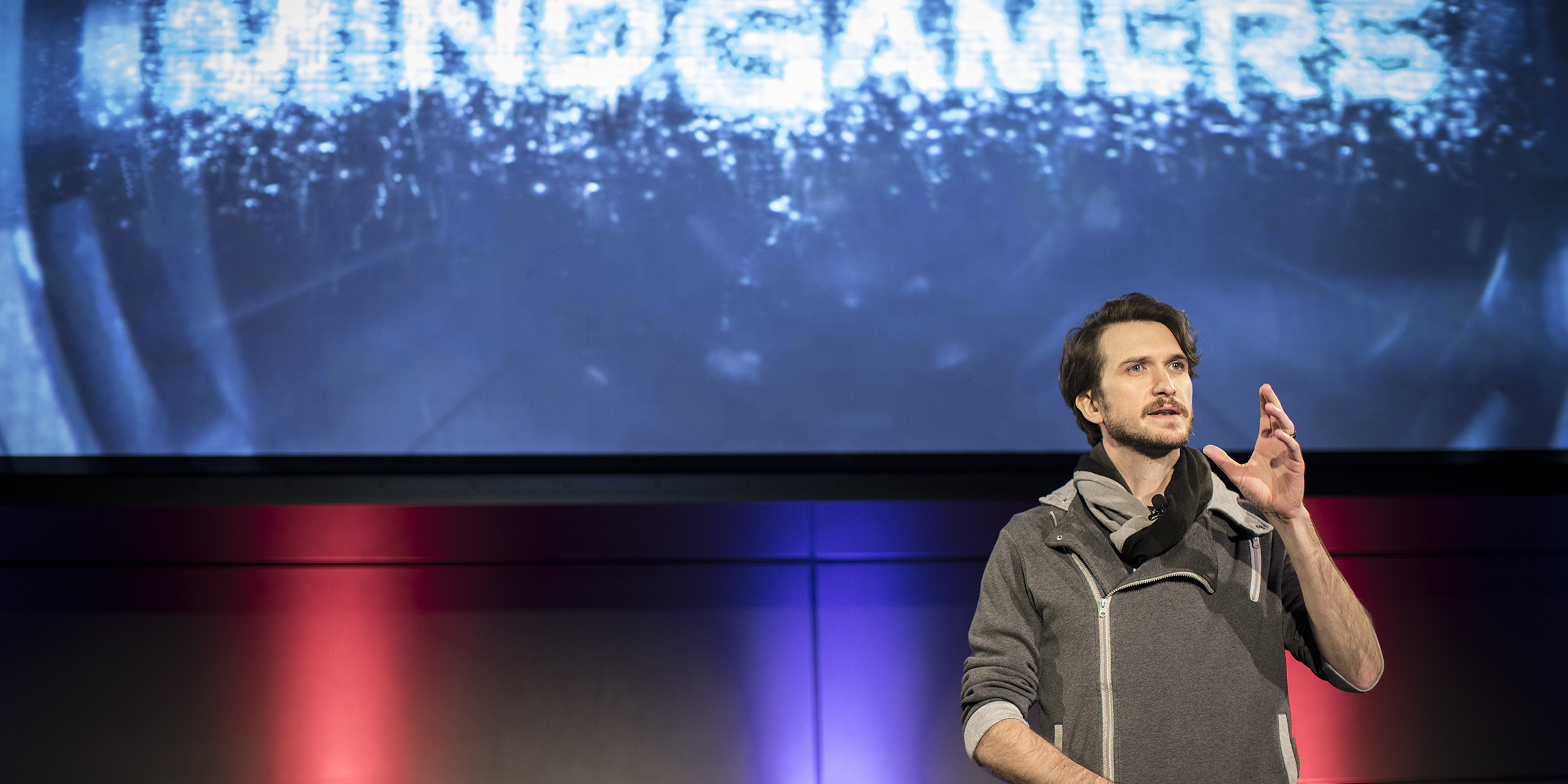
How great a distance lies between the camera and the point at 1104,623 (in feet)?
3.10

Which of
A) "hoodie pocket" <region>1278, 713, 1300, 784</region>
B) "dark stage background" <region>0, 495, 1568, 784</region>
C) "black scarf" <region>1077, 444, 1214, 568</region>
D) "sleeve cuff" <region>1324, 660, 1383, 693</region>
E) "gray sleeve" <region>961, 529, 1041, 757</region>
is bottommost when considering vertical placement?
"dark stage background" <region>0, 495, 1568, 784</region>

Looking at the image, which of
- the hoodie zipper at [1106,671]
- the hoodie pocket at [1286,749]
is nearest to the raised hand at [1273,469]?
the hoodie zipper at [1106,671]

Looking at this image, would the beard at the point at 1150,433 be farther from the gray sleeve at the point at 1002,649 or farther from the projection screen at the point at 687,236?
the projection screen at the point at 687,236

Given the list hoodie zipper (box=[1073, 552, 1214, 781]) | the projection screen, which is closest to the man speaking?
hoodie zipper (box=[1073, 552, 1214, 781])

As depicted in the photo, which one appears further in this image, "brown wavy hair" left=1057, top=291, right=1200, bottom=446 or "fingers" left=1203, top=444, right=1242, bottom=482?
"brown wavy hair" left=1057, top=291, right=1200, bottom=446

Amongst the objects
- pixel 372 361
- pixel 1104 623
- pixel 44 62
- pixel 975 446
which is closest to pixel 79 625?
pixel 372 361

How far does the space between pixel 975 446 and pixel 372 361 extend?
1.33 meters

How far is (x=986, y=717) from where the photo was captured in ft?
2.93

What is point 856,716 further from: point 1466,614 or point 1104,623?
point 1466,614

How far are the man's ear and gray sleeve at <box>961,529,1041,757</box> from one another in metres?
0.18

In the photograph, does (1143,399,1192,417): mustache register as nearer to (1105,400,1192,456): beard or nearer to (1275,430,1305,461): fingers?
(1105,400,1192,456): beard

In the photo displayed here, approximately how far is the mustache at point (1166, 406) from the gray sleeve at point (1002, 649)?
207 millimetres

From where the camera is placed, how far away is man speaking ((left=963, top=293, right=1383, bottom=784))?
0.91 m

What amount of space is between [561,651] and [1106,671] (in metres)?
1.41
